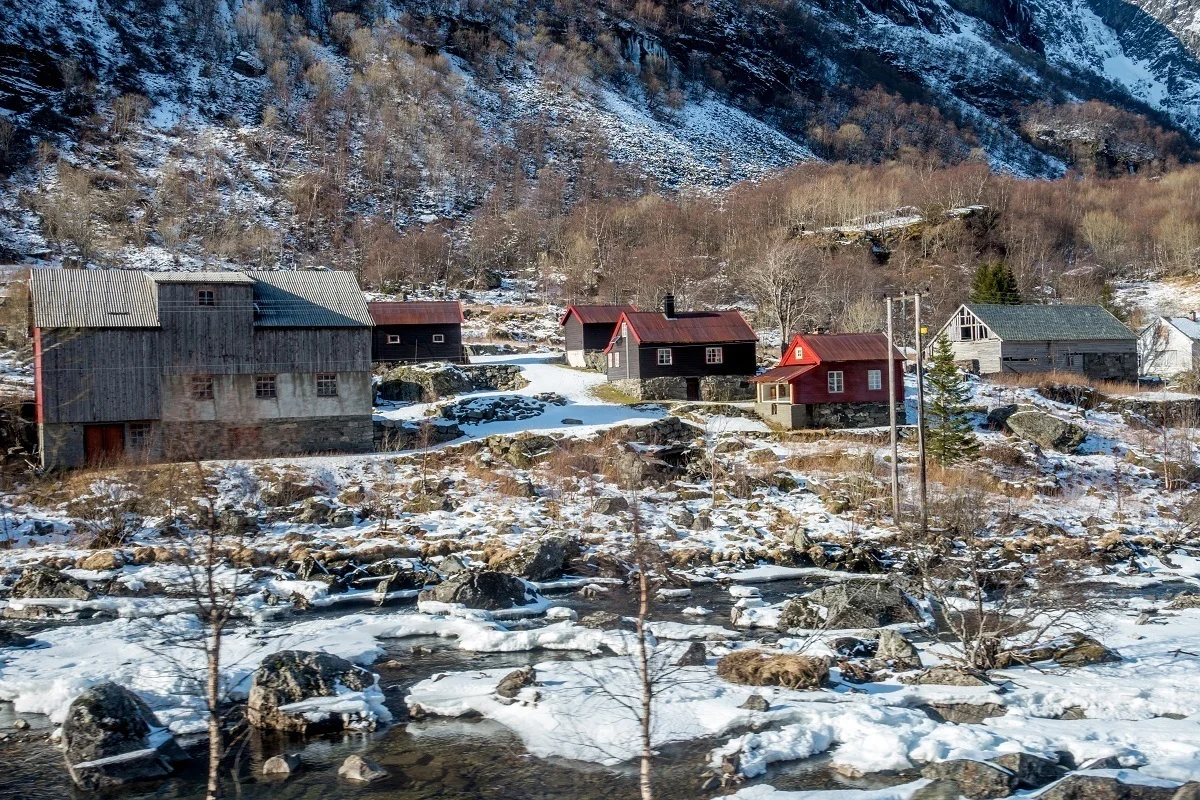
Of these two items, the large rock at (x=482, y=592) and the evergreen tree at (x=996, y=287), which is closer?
the large rock at (x=482, y=592)

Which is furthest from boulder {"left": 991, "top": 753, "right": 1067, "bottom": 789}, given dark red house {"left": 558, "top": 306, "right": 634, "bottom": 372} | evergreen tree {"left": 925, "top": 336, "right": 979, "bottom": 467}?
dark red house {"left": 558, "top": 306, "right": 634, "bottom": 372}

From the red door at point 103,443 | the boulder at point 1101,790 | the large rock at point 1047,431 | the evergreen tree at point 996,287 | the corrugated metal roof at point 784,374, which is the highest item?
the evergreen tree at point 996,287

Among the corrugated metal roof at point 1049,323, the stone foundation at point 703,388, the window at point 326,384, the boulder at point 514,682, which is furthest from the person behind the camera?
the corrugated metal roof at point 1049,323

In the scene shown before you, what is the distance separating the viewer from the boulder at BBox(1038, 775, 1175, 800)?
33.6 ft

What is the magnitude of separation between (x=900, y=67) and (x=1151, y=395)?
169m

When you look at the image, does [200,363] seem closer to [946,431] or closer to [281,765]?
[281,765]

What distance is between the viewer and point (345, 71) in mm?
145375

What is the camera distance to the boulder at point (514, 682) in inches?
575

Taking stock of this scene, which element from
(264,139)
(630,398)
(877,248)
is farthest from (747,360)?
(264,139)

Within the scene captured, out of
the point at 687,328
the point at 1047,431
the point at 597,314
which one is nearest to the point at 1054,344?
the point at 1047,431

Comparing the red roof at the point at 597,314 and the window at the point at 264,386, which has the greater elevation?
the red roof at the point at 597,314

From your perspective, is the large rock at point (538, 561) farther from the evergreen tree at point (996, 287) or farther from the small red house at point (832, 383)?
the evergreen tree at point (996, 287)

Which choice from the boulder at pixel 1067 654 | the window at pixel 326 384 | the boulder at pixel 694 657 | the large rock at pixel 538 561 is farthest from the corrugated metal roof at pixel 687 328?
the boulder at pixel 1067 654

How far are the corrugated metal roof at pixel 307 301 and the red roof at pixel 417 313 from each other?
16.2 metres
